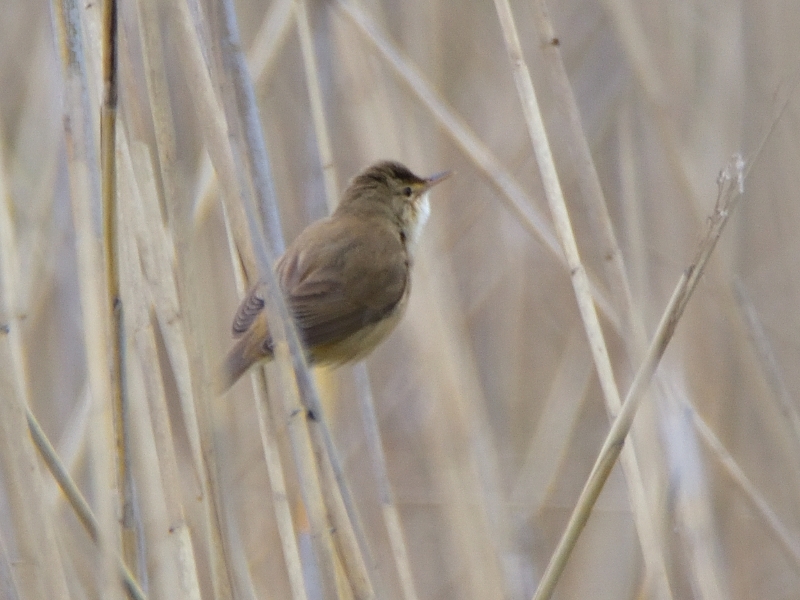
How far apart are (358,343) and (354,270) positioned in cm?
21

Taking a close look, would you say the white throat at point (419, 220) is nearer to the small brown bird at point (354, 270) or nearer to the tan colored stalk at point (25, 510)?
the small brown bird at point (354, 270)

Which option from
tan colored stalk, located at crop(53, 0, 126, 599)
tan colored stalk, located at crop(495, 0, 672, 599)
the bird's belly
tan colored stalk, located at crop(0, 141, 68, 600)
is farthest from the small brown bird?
tan colored stalk, located at crop(0, 141, 68, 600)

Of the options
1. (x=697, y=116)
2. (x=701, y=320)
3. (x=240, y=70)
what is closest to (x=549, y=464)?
(x=701, y=320)

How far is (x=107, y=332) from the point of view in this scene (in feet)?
4.83

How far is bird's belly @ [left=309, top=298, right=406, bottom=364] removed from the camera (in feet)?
7.71

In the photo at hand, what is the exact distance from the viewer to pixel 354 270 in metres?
2.46

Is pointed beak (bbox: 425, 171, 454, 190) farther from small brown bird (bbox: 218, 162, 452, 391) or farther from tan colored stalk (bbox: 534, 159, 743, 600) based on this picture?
tan colored stalk (bbox: 534, 159, 743, 600)

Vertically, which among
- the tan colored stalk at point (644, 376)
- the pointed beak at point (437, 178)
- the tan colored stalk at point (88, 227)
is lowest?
the tan colored stalk at point (644, 376)

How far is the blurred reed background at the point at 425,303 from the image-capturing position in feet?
4.76

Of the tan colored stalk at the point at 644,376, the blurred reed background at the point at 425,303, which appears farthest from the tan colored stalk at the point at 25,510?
the tan colored stalk at the point at 644,376

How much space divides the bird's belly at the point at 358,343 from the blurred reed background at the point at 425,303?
0.24 feet

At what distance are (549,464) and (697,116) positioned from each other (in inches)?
39.4

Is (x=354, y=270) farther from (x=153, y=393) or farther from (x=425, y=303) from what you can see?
(x=153, y=393)

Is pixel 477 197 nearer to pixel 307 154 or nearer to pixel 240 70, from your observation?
pixel 307 154
